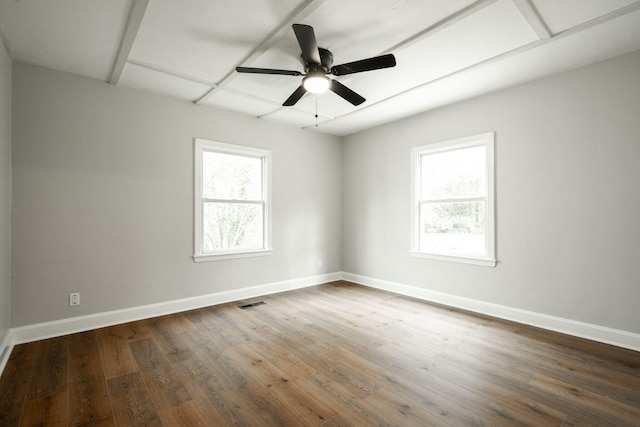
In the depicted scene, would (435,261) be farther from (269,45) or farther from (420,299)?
(269,45)

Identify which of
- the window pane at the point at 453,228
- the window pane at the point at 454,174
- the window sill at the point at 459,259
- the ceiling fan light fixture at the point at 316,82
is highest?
the ceiling fan light fixture at the point at 316,82

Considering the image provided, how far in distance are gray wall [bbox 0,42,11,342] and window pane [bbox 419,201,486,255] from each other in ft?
15.3

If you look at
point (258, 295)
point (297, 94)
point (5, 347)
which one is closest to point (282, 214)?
point (258, 295)

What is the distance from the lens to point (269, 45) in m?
2.58

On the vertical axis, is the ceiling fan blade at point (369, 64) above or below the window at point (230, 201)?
above

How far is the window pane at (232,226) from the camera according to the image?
4184 millimetres

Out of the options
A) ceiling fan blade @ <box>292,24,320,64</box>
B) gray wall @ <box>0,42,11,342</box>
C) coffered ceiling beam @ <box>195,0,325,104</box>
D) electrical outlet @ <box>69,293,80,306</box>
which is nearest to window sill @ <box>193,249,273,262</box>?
electrical outlet @ <box>69,293,80,306</box>

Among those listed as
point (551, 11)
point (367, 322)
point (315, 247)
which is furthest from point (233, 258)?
point (551, 11)

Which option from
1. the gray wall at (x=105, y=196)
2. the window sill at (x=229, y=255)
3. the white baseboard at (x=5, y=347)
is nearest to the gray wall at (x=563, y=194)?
the window sill at (x=229, y=255)

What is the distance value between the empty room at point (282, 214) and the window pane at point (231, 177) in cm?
3

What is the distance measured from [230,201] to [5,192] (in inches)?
87.7

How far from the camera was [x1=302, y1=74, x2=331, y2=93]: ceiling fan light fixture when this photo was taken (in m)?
2.51

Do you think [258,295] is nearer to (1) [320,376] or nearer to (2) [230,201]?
(2) [230,201]

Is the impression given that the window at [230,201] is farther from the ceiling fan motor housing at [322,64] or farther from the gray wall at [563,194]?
the gray wall at [563,194]
